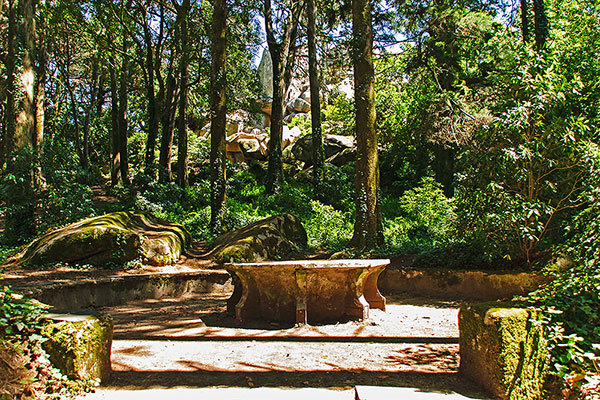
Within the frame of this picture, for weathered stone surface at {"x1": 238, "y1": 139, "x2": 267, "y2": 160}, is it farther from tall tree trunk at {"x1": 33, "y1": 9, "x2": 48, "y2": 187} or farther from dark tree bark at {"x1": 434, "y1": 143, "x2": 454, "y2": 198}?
dark tree bark at {"x1": 434, "y1": 143, "x2": 454, "y2": 198}

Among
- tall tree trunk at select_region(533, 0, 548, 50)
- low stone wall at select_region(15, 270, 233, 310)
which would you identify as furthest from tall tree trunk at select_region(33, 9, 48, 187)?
tall tree trunk at select_region(533, 0, 548, 50)

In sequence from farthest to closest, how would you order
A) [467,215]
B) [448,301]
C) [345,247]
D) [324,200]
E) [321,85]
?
1. [321,85]
2. [324,200]
3. [345,247]
4. [448,301]
5. [467,215]

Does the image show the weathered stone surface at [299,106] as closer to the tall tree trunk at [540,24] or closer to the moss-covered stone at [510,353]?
the tall tree trunk at [540,24]

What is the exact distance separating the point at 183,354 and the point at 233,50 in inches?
746

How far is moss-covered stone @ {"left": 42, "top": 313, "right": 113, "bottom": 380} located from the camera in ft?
11.5

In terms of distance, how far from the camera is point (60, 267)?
941cm

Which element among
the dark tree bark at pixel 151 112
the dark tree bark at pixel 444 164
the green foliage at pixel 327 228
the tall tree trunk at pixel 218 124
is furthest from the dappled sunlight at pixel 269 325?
the dark tree bark at pixel 151 112

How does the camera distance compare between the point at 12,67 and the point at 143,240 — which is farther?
the point at 12,67

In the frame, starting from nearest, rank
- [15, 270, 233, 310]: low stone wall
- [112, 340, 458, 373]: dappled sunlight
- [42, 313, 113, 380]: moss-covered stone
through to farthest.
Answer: [42, 313, 113, 380]: moss-covered stone < [112, 340, 458, 373]: dappled sunlight < [15, 270, 233, 310]: low stone wall

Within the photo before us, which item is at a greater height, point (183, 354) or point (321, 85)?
point (321, 85)

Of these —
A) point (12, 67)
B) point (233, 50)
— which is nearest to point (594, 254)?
point (12, 67)

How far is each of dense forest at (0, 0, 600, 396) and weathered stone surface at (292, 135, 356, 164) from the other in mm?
117

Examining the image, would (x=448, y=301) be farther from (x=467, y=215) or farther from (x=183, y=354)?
(x=183, y=354)

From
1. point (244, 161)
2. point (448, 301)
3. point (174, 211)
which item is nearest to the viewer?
point (448, 301)
